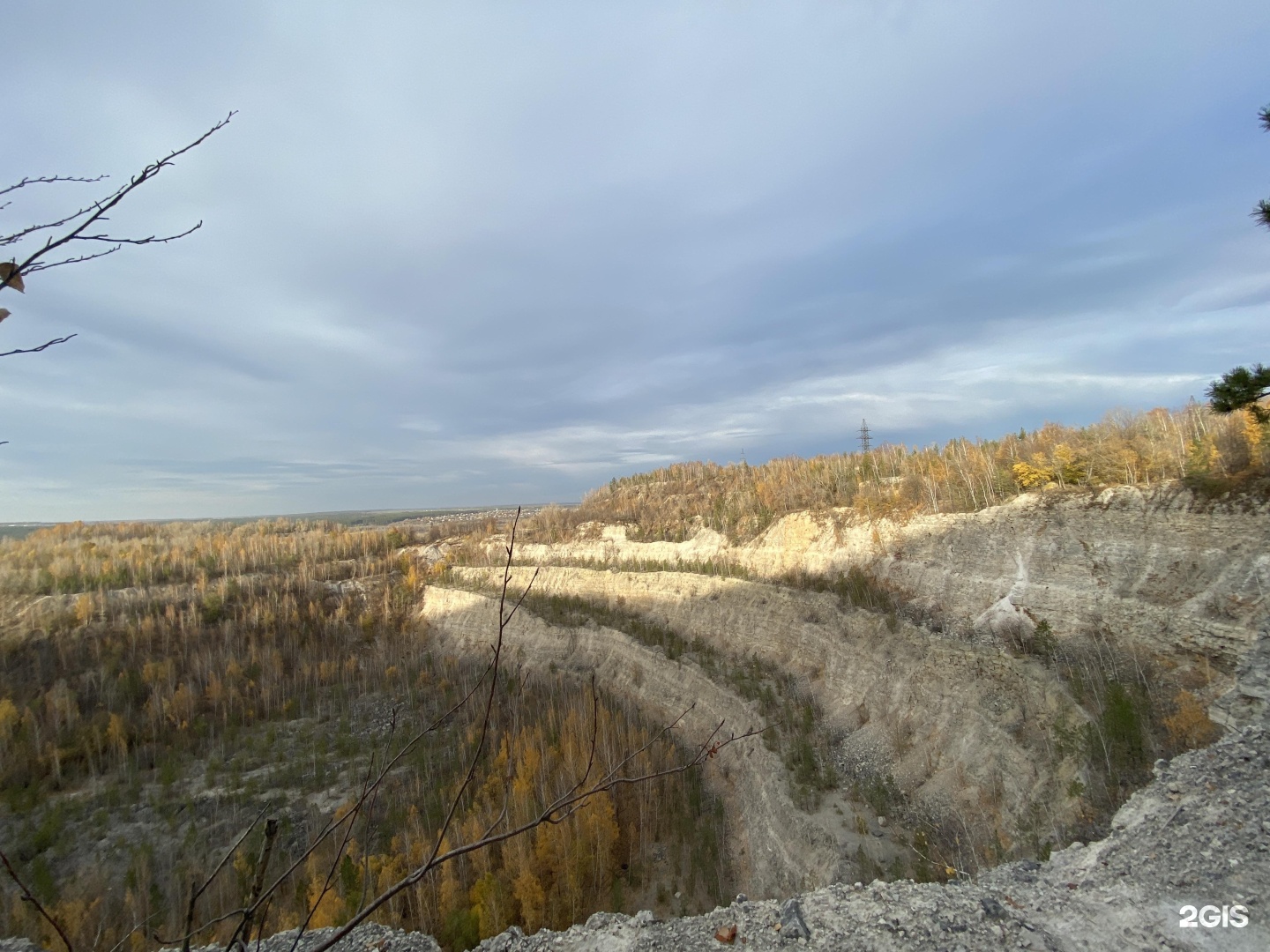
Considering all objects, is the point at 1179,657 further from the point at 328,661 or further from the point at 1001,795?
the point at 328,661

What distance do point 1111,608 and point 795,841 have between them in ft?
20.8

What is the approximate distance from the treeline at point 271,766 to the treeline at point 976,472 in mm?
9119

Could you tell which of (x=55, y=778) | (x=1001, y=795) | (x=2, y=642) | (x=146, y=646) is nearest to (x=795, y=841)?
(x=1001, y=795)

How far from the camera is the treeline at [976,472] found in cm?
872

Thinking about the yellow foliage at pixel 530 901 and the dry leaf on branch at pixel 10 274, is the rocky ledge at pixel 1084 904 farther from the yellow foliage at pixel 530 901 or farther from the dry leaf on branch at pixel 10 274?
the dry leaf on branch at pixel 10 274

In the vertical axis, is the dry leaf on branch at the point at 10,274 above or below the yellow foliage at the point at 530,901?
above

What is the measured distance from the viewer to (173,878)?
10.0m

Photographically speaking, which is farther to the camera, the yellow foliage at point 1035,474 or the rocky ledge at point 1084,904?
the yellow foliage at point 1035,474

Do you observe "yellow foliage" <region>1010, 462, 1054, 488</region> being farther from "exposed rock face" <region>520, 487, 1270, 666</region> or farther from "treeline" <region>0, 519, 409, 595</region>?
"treeline" <region>0, 519, 409, 595</region>

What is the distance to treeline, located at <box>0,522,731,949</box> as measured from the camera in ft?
28.8

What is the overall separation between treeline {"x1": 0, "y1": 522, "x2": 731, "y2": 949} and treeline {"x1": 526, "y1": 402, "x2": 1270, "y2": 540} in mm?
9119
